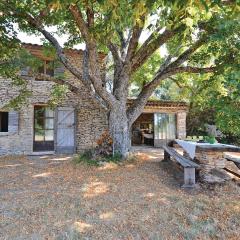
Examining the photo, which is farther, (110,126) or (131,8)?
(110,126)

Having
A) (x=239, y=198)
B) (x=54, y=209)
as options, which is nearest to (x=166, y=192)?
(x=239, y=198)

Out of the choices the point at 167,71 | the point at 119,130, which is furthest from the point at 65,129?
the point at 167,71

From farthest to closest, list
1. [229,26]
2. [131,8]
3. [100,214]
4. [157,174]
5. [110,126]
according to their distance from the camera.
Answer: [110,126], [157,174], [229,26], [100,214], [131,8]

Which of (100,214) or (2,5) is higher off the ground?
(2,5)

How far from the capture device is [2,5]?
21.0 feet

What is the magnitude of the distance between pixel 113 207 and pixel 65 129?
25.0 ft

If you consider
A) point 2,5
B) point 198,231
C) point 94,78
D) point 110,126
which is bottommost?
point 198,231

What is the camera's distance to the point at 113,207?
4.73 metres

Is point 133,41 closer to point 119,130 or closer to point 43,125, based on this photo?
point 119,130

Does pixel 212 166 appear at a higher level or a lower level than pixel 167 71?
lower

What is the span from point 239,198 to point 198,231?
177cm

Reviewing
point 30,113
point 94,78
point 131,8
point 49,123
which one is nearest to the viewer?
point 131,8

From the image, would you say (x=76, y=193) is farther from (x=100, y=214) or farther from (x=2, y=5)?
(x=2, y=5)

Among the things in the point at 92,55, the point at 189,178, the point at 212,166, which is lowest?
the point at 189,178
